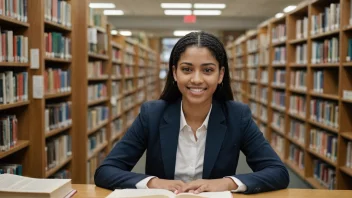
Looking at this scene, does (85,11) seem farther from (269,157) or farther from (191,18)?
(191,18)

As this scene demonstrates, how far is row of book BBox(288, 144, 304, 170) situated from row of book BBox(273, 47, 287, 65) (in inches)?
54.0

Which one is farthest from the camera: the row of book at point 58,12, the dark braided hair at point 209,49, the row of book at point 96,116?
the row of book at point 96,116

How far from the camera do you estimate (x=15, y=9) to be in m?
3.01

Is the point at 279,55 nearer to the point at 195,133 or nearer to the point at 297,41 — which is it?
the point at 297,41

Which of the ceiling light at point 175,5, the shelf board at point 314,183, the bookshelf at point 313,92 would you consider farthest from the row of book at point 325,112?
the ceiling light at point 175,5

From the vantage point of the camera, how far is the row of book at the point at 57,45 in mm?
3687

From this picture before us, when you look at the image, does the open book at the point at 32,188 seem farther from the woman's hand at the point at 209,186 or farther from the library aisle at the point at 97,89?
the library aisle at the point at 97,89

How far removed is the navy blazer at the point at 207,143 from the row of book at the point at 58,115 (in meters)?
1.88

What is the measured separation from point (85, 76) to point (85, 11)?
0.72 metres

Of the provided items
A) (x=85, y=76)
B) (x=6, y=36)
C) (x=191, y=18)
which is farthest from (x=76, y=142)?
(x=191, y=18)

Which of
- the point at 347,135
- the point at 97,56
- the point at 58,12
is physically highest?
the point at 58,12

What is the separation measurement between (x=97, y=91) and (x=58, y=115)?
1765mm

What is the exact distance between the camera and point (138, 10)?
418 inches

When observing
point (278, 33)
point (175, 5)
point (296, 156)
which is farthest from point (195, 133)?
point (175, 5)
